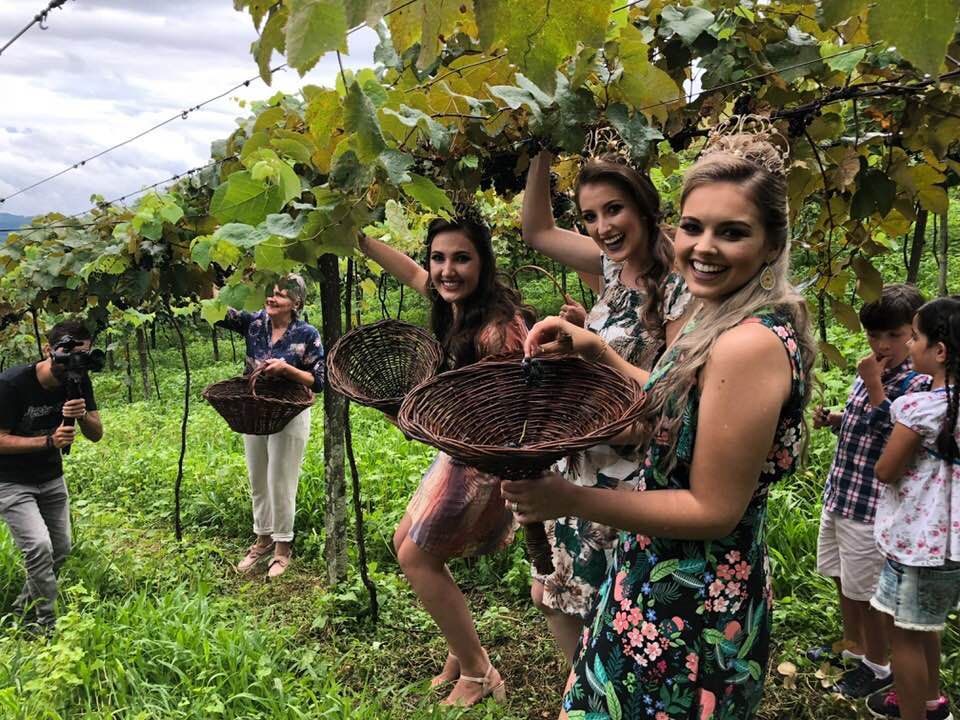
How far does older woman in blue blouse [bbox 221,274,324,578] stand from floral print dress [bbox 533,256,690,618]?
2.14 m

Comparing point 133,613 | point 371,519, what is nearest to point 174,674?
point 133,613

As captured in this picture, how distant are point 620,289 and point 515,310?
1.74ft

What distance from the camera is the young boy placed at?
2.58m

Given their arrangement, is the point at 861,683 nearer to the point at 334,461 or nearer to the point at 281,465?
the point at 334,461

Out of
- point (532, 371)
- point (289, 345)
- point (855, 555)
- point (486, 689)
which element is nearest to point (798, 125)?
point (532, 371)

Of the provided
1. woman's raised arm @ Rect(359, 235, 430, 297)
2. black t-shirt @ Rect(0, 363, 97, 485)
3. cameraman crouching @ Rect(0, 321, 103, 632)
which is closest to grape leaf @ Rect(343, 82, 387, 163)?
woman's raised arm @ Rect(359, 235, 430, 297)

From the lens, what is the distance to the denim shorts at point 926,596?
2.27 m

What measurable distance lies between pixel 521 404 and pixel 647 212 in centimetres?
64

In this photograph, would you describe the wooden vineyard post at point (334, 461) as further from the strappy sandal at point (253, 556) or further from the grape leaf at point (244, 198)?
the grape leaf at point (244, 198)

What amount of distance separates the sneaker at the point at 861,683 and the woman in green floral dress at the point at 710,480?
63.7 inches

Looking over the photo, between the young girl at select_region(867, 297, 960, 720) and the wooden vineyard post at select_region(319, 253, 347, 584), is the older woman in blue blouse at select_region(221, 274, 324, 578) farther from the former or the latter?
the young girl at select_region(867, 297, 960, 720)

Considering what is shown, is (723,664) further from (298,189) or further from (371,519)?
(371,519)

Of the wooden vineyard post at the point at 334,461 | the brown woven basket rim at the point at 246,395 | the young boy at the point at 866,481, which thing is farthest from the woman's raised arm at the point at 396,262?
the young boy at the point at 866,481

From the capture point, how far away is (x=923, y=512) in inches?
90.0
